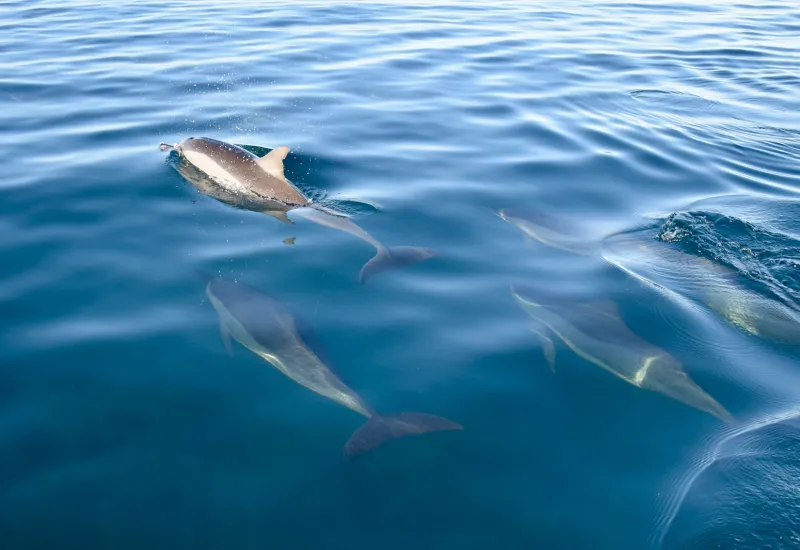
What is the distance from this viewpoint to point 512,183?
1091 centimetres

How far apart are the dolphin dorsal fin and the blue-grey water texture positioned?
59cm

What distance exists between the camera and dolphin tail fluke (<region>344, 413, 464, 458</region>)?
18.5 ft

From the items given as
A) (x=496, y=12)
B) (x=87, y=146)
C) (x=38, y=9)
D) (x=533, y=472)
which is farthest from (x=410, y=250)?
(x=38, y=9)

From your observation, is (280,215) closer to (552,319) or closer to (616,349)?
(552,319)

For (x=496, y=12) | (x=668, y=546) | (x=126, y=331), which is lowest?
(x=668, y=546)

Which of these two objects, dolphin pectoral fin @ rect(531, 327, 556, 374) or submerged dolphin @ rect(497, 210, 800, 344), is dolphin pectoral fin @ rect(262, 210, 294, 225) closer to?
submerged dolphin @ rect(497, 210, 800, 344)

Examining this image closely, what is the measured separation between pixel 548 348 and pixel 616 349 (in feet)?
2.05

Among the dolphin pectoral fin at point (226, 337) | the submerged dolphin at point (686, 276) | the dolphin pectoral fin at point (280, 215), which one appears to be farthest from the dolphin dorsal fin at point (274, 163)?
the dolphin pectoral fin at point (226, 337)

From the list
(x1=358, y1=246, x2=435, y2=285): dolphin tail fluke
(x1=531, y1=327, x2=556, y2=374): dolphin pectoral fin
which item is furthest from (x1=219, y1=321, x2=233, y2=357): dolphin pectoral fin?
(x1=531, y1=327, x2=556, y2=374): dolphin pectoral fin

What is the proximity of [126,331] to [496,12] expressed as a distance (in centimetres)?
2078

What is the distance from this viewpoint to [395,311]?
7.51 m

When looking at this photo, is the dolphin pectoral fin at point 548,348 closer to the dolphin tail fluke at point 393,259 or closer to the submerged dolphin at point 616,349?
the submerged dolphin at point 616,349

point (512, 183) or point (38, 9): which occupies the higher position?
point (38, 9)

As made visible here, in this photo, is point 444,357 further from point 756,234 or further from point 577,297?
point 756,234
